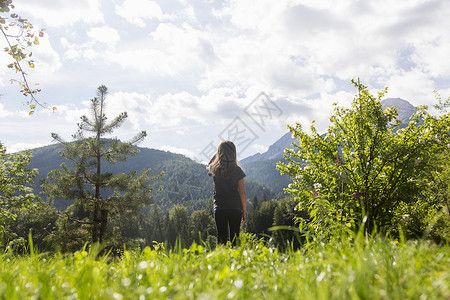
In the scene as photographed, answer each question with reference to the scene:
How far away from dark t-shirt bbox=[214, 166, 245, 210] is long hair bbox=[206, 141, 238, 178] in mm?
82

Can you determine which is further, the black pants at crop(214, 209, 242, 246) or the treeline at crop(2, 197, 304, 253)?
the treeline at crop(2, 197, 304, 253)

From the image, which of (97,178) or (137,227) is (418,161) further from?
(137,227)

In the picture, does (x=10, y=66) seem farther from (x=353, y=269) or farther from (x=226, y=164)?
(x=353, y=269)

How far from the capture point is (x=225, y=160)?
5.66m

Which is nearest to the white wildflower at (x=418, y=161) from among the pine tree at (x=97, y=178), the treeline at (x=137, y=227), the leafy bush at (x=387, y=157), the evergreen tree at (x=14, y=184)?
the leafy bush at (x=387, y=157)

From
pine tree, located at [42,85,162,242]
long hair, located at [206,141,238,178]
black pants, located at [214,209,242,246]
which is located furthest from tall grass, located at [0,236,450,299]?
pine tree, located at [42,85,162,242]

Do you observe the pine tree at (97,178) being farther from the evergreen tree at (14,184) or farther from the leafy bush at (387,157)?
the leafy bush at (387,157)

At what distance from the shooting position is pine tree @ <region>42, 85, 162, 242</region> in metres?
15.5

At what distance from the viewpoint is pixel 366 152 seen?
10.2m

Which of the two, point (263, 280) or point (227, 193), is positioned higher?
point (227, 193)

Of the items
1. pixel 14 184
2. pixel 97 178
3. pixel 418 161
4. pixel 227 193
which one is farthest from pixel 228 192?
pixel 14 184

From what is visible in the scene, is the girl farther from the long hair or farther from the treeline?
the treeline

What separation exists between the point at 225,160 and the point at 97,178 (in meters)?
12.7

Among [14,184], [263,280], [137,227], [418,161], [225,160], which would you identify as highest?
[14,184]
